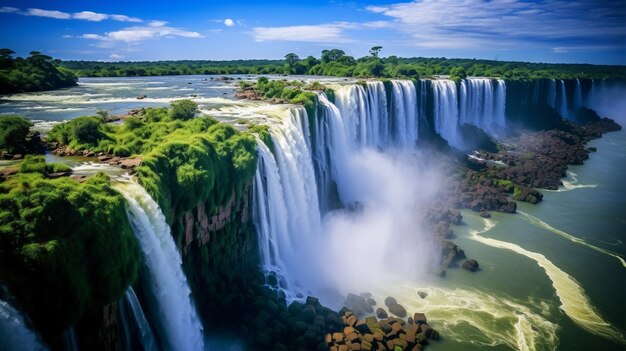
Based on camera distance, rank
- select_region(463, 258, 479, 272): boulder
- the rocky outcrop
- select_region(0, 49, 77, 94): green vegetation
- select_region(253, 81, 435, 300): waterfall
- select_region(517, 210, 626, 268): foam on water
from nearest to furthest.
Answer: the rocky outcrop → select_region(253, 81, 435, 300): waterfall → select_region(463, 258, 479, 272): boulder → select_region(517, 210, 626, 268): foam on water → select_region(0, 49, 77, 94): green vegetation

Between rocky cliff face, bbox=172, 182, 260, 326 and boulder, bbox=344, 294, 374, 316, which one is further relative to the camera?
boulder, bbox=344, 294, 374, 316

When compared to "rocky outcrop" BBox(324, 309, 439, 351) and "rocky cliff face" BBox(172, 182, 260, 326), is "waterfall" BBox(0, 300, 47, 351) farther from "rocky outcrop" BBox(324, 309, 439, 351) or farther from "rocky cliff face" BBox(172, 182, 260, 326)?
"rocky outcrop" BBox(324, 309, 439, 351)

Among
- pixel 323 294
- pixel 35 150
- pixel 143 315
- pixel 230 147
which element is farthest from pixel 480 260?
pixel 35 150

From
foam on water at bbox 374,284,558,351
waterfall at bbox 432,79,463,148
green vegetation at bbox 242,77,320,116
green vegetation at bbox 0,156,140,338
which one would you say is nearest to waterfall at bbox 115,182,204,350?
green vegetation at bbox 0,156,140,338

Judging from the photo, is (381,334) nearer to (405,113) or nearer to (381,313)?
(381,313)

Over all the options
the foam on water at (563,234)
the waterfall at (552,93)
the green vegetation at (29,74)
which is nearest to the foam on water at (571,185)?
the foam on water at (563,234)

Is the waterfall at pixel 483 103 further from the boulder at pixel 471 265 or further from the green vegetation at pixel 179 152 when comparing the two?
the green vegetation at pixel 179 152
